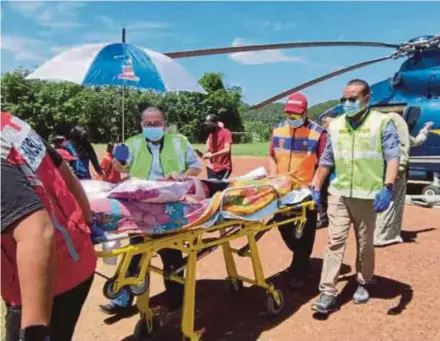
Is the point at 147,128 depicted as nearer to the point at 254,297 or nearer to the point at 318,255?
the point at 254,297

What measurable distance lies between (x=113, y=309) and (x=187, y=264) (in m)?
1.20

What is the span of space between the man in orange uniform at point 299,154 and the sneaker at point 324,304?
663 millimetres

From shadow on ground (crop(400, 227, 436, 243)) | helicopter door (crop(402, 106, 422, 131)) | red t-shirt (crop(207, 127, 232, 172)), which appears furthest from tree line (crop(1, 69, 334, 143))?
shadow on ground (crop(400, 227, 436, 243))

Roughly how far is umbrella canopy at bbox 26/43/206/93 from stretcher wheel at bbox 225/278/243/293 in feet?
5.85

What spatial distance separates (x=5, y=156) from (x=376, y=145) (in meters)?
3.36

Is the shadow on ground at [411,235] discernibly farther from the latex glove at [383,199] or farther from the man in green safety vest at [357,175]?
the latex glove at [383,199]

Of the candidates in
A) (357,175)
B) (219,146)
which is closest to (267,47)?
(219,146)

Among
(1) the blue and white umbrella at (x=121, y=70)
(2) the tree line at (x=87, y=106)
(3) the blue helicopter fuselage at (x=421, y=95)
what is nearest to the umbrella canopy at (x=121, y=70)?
(1) the blue and white umbrella at (x=121, y=70)

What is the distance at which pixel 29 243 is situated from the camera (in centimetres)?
151

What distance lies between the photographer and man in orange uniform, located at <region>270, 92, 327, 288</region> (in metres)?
5.05

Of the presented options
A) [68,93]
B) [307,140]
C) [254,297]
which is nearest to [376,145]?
[307,140]

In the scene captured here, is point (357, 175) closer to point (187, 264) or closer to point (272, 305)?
point (272, 305)

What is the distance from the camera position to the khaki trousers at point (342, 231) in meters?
4.43

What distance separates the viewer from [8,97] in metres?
40.8
